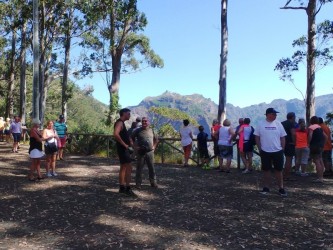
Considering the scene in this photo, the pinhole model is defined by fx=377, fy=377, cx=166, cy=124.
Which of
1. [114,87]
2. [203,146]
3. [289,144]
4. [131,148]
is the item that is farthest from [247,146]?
[114,87]

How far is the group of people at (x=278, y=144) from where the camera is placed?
7.94 meters

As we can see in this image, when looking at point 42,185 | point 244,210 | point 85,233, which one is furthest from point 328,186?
point 42,185

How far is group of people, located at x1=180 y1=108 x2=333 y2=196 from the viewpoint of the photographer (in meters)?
7.94

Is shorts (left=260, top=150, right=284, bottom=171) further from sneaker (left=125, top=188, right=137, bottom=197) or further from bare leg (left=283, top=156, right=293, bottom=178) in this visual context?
sneaker (left=125, top=188, right=137, bottom=197)

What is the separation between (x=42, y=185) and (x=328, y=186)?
6985 millimetres

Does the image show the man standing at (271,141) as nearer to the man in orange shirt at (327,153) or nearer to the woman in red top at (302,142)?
the woman in red top at (302,142)

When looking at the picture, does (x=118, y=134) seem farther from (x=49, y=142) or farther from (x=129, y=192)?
(x=49, y=142)

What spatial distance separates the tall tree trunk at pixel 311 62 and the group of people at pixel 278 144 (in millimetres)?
5663

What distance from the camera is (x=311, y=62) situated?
16.1 m

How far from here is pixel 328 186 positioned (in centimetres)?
924

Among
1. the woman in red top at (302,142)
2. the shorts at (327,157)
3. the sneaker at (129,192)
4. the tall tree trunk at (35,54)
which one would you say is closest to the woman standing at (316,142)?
the woman in red top at (302,142)

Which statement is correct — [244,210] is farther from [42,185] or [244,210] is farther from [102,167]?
[102,167]

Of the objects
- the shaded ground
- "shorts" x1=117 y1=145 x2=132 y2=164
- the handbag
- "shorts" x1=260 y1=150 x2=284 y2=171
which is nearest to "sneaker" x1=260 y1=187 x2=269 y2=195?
the shaded ground

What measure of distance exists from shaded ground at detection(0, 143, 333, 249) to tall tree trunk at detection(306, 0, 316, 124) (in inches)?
265
